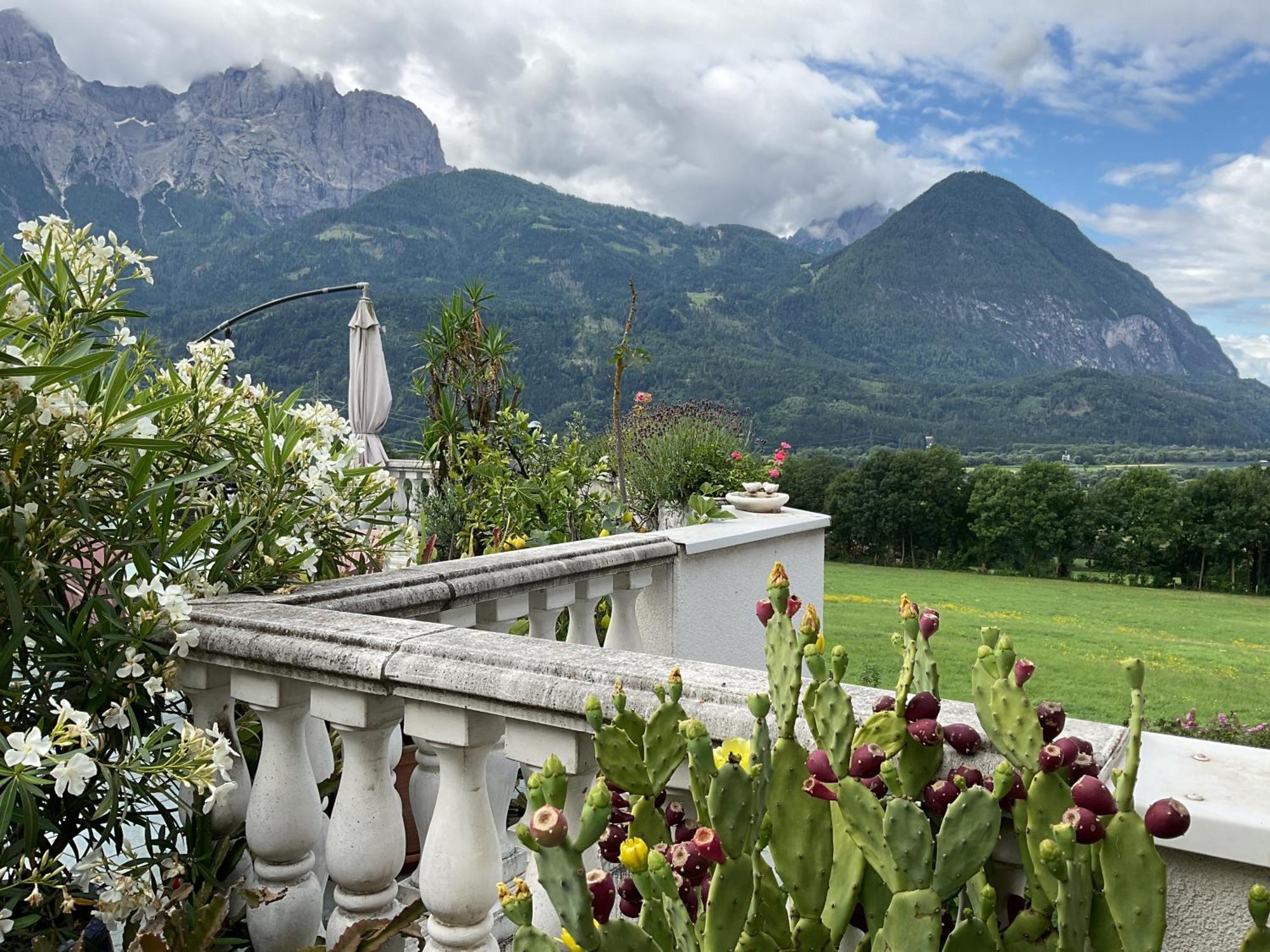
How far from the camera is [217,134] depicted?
13175 cm

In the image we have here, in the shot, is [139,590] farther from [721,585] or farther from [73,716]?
[721,585]

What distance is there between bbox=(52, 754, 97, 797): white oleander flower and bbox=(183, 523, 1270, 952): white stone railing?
32 cm

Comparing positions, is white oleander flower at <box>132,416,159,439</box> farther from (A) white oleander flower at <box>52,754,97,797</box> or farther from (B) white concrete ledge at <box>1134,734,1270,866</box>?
(B) white concrete ledge at <box>1134,734,1270,866</box>

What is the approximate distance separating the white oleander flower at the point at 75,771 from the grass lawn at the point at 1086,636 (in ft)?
32.5

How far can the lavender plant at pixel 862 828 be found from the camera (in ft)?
2.33

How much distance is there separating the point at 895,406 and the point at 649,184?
93831 mm

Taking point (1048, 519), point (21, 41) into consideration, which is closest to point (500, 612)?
point (1048, 519)

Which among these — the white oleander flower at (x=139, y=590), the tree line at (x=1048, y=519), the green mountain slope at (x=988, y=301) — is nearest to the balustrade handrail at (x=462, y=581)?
the white oleander flower at (x=139, y=590)

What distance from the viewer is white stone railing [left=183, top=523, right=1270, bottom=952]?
42.2 inches

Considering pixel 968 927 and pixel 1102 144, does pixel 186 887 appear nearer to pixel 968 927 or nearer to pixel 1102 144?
pixel 968 927

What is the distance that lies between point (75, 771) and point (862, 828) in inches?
39.6

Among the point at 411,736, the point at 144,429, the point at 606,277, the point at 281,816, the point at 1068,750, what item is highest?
the point at 606,277

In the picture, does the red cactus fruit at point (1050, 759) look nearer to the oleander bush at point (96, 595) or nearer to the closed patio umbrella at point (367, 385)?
the oleander bush at point (96, 595)

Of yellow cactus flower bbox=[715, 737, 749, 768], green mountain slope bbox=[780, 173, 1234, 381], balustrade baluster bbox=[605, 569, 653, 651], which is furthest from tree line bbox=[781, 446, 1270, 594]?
green mountain slope bbox=[780, 173, 1234, 381]
